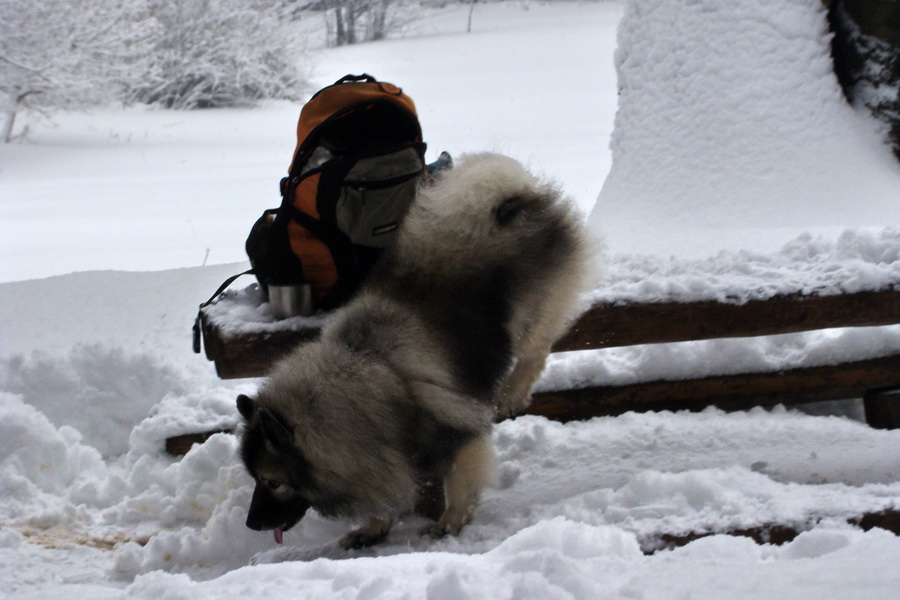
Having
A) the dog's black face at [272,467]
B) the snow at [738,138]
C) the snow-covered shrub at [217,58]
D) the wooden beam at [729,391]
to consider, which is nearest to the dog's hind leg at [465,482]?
the dog's black face at [272,467]

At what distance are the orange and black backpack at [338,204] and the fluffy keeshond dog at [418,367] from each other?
5.7 inches

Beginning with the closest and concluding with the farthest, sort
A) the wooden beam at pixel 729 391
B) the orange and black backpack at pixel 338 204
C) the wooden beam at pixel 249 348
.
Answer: the wooden beam at pixel 249 348, the orange and black backpack at pixel 338 204, the wooden beam at pixel 729 391

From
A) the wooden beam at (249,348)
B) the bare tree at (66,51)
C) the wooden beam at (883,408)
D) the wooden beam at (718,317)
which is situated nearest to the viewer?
the wooden beam at (249,348)

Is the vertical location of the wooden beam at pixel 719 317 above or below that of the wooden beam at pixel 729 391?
above

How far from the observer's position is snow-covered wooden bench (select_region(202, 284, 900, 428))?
2.41m

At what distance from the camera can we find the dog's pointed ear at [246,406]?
212 cm

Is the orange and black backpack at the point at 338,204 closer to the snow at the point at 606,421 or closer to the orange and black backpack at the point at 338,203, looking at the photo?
the orange and black backpack at the point at 338,203

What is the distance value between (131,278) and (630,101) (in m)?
3.56

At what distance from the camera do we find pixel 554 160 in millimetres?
7660

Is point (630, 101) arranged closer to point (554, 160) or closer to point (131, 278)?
point (554, 160)

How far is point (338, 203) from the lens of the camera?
8.04ft

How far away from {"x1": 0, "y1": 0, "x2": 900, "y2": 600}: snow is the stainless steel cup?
2.29ft

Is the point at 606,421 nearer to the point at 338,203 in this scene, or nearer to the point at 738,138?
the point at 338,203

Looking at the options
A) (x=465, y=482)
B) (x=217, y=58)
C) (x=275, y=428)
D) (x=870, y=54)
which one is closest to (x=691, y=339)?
(x=465, y=482)
